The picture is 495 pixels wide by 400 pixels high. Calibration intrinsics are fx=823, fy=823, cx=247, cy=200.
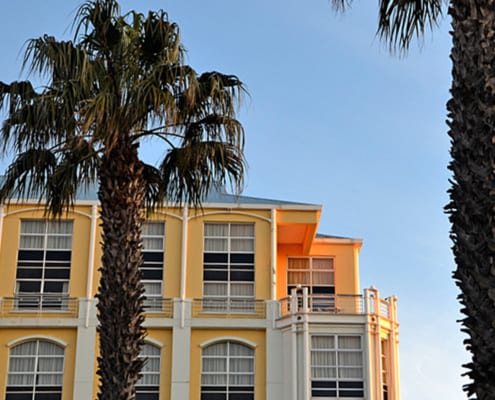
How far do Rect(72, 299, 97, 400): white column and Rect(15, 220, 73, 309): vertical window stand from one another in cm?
108

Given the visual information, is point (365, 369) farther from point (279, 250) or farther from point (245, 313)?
point (279, 250)

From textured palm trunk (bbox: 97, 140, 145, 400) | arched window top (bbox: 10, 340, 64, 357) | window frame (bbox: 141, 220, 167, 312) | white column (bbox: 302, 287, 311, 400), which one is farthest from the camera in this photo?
window frame (bbox: 141, 220, 167, 312)

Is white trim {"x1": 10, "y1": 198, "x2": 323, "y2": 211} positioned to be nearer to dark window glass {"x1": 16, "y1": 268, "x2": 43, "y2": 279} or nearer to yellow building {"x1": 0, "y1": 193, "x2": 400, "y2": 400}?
yellow building {"x1": 0, "y1": 193, "x2": 400, "y2": 400}

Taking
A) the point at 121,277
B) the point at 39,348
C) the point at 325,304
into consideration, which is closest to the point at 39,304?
the point at 39,348

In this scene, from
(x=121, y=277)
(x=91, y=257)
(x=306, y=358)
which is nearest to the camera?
(x=121, y=277)

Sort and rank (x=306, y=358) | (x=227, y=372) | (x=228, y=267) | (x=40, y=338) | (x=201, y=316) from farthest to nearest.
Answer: (x=228, y=267)
(x=201, y=316)
(x=227, y=372)
(x=40, y=338)
(x=306, y=358)

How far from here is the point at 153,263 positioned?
29000mm

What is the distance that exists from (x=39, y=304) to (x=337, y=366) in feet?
33.8

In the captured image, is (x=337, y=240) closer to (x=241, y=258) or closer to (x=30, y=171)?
(x=241, y=258)

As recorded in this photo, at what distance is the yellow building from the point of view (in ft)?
89.3

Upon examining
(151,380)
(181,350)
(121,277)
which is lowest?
(151,380)

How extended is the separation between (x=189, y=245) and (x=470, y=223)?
21.5m

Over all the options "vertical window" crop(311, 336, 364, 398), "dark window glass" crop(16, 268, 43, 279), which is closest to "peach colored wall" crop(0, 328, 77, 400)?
"dark window glass" crop(16, 268, 43, 279)

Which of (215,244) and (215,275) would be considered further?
(215,244)
